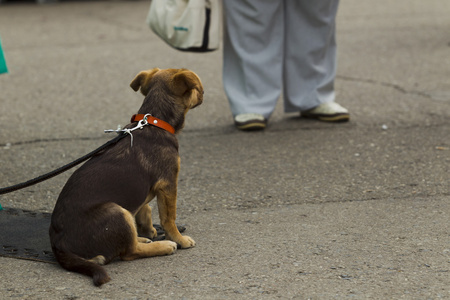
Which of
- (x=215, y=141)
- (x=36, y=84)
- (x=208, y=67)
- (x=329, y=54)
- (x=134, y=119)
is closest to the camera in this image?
(x=134, y=119)

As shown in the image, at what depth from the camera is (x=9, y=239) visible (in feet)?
11.0

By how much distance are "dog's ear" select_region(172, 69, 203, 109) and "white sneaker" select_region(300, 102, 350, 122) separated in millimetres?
2199

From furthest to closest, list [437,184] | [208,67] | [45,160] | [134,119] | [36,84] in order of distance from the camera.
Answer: [208,67] → [36,84] → [45,160] → [437,184] → [134,119]

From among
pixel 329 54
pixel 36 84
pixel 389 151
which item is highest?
pixel 329 54

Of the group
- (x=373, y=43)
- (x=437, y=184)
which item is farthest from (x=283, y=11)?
(x=373, y=43)

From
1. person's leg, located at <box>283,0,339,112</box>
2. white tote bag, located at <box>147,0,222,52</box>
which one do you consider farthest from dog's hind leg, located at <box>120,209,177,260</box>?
person's leg, located at <box>283,0,339,112</box>

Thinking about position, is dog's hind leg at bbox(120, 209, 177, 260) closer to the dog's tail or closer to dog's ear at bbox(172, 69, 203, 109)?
the dog's tail

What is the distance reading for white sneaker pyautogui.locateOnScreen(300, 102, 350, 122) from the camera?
5.24 m

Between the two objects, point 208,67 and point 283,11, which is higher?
point 283,11

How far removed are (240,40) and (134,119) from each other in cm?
199

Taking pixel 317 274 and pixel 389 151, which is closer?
pixel 317 274

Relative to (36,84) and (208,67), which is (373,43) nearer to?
(208,67)

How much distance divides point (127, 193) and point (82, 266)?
35 centimetres

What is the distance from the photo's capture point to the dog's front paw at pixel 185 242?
126 inches
